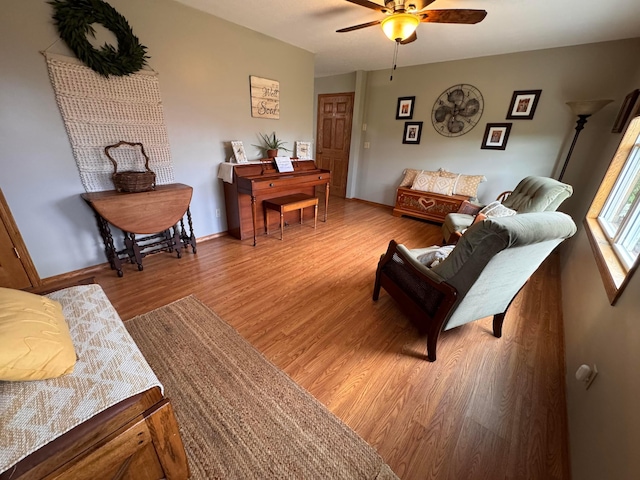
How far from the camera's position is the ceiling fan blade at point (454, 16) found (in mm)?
1754

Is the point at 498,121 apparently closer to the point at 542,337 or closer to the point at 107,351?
the point at 542,337

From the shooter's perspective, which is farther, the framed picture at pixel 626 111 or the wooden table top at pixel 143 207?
the framed picture at pixel 626 111

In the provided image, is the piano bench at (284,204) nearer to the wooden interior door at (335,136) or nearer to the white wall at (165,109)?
the white wall at (165,109)

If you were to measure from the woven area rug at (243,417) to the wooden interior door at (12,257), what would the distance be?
115 centimetres

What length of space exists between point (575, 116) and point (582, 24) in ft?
3.40

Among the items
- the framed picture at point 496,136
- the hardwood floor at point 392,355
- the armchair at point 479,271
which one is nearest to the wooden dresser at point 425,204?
the framed picture at point 496,136

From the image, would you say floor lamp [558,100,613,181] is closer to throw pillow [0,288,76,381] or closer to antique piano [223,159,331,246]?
antique piano [223,159,331,246]

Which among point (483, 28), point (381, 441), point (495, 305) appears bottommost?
point (381, 441)

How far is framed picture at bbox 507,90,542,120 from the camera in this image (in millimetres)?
3225

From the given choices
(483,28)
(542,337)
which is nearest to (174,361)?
(542,337)

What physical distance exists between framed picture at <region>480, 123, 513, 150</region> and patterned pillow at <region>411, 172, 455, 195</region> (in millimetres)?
646

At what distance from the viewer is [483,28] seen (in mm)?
2549

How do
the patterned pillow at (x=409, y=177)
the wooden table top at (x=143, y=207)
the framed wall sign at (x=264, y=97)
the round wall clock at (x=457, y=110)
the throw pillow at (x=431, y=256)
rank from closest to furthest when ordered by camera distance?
the throw pillow at (x=431, y=256) < the wooden table top at (x=143, y=207) < the framed wall sign at (x=264, y=97) < the round wall clock at (x=457, y=110) < the patterned pillow at (x=409, y=177)

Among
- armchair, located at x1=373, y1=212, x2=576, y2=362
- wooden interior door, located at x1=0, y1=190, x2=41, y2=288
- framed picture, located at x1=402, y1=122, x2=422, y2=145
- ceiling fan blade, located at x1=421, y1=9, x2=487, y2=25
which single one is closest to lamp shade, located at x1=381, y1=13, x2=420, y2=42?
ceiling fan blade, located at x1=421, y1=9, x2=487, y2=25
